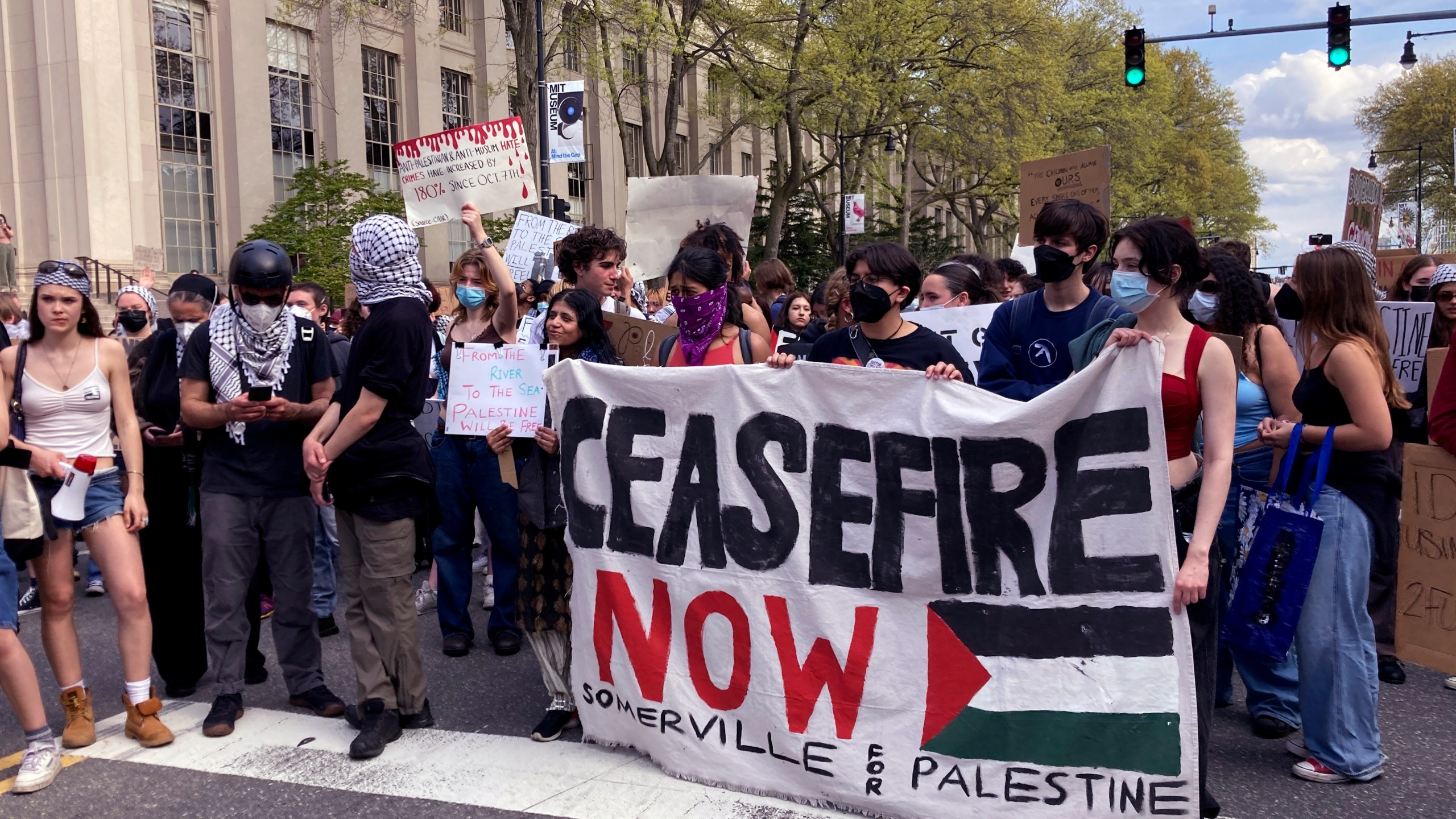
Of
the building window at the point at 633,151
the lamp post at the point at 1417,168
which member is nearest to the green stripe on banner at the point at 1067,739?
the building window at the point at 633,151

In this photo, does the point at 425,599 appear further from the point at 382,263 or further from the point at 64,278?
the point at 382,263

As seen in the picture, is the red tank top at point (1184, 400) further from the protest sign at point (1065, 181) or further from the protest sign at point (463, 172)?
the protest sign at point (1065, 181)

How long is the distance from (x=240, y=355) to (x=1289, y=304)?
4.10 meters

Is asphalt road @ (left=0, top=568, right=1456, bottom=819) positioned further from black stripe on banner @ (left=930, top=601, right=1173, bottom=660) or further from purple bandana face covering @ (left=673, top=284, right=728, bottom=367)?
purple bandana face covering @ (left=673, top=284, right=728, bottom=367)

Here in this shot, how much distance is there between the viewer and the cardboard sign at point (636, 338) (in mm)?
5406

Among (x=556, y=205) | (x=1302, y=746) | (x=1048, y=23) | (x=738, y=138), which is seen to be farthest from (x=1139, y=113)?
(x=1302, y=746)

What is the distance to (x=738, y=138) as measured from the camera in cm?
4450

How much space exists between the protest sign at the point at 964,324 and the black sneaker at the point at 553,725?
3.00 m

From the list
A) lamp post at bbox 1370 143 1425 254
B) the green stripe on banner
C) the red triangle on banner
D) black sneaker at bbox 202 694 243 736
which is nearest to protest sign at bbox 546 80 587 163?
black sneaker at bbox 202 694 243 736

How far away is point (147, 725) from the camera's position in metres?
4.50

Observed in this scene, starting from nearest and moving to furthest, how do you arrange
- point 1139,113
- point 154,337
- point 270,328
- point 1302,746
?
point 1302,746
point 270,328
point 154,337
point 1139,113

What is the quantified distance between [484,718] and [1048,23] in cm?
3201

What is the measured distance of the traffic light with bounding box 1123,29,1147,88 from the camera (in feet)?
57.9

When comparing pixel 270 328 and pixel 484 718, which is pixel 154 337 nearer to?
pixel 270 328
